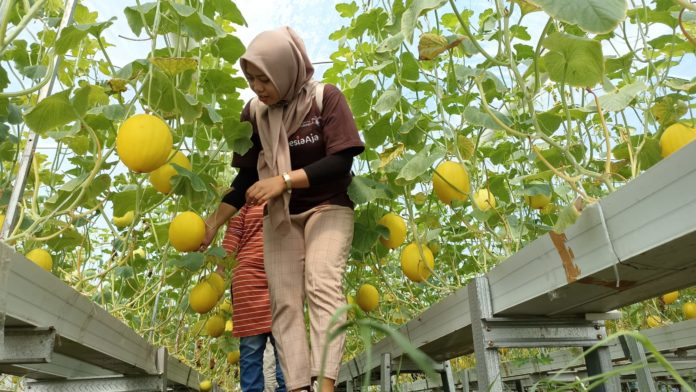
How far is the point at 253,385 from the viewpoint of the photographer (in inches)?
97.8

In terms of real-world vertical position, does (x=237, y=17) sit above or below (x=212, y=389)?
above

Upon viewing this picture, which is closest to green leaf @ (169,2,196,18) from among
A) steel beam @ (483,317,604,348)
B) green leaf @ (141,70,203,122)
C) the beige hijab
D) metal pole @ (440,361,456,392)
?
green leaf @ (141,70,203,122)

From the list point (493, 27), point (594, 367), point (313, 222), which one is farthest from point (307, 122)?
point (594, 367)

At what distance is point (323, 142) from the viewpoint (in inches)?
73.3

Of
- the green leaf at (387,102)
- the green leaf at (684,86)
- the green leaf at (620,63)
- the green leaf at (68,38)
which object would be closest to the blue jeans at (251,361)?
the green leaf at (387,102)

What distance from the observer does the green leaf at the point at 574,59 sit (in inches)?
40.1

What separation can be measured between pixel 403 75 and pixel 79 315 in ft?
3.95

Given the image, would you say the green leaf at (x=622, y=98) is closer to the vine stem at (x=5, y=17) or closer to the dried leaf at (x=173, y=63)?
→ the dried leaf at (x=173, y=63)

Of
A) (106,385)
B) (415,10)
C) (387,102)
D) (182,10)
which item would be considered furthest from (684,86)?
(106,385)

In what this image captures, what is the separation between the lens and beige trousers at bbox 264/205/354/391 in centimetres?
166

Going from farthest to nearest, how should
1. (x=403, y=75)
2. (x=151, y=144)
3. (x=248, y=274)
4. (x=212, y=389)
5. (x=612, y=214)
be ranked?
(x=212, y=389) → (x=248, y=274) → (x=403, y=75) → (x=151, y=144) → (x=612, y=214)

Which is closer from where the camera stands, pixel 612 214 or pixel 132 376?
pixel 612 214

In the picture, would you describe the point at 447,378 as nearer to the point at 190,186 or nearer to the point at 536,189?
the point at 536,189

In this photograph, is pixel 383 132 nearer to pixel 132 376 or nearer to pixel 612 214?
pixel 612 214
